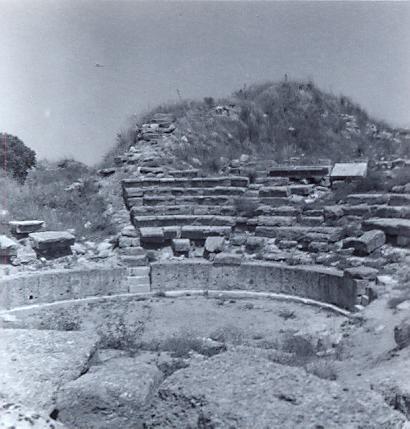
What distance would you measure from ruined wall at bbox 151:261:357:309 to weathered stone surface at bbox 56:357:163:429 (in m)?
7.69

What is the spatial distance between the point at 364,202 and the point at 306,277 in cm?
360

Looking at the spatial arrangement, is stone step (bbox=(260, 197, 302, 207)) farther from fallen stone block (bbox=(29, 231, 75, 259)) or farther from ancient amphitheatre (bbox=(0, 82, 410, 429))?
fallen stone block (bbox=(29, 231, 75, 259))

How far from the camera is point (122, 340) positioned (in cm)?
601

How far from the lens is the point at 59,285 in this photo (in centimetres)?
1144

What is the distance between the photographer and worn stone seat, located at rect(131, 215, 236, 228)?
13805 mm

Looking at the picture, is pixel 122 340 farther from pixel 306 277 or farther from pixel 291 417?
pixel 306 277

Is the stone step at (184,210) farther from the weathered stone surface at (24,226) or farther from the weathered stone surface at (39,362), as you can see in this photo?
the weathered stone surface at (39,362)

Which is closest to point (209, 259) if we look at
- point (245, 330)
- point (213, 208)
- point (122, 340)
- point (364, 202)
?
point (213, 208)

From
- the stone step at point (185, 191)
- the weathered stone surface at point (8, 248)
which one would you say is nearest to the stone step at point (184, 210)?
the stone step at point (185, 191)

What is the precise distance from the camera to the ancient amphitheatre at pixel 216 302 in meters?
3.05

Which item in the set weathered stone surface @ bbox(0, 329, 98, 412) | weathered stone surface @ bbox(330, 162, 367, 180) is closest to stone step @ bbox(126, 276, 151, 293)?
weathered stone surface @ bbox(330, 162, 367, 180)

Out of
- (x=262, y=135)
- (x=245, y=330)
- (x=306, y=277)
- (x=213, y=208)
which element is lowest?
(x=245, y=330)

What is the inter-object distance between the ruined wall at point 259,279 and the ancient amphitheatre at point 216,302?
0.11ft

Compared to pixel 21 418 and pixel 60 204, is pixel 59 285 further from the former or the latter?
pixel 21 418
